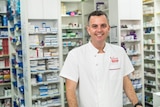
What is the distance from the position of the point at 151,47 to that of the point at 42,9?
3509 mm

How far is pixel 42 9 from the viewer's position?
5.07 m

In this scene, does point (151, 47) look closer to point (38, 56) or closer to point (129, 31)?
point (129, 31)

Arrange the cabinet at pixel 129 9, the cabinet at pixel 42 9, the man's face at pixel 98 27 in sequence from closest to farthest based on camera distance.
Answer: the man's face at pixel 98 27 < the cabinet at pixel 42 9 < the cabinet at pixel 129 9

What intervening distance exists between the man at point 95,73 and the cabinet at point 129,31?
138 inches

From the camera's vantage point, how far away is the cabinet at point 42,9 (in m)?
4.97

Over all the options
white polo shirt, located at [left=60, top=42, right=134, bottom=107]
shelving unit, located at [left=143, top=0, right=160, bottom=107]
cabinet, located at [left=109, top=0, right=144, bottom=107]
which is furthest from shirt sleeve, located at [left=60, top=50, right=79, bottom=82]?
shelving unit, located at [left=143, top=0, right=160, bottom=107]

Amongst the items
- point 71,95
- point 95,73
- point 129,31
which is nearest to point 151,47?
point 129,31

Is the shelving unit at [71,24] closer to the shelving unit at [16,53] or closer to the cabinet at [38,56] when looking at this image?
the cabinet at [38,56]

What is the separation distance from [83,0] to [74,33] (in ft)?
3.45

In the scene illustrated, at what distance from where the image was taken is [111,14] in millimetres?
5688

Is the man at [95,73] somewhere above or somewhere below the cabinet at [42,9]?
below

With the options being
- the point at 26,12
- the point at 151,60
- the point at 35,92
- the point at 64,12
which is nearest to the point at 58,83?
the point at 35,92

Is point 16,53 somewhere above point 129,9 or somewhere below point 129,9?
below

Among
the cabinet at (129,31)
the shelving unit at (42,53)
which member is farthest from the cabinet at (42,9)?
the cabinet at (129,31)
